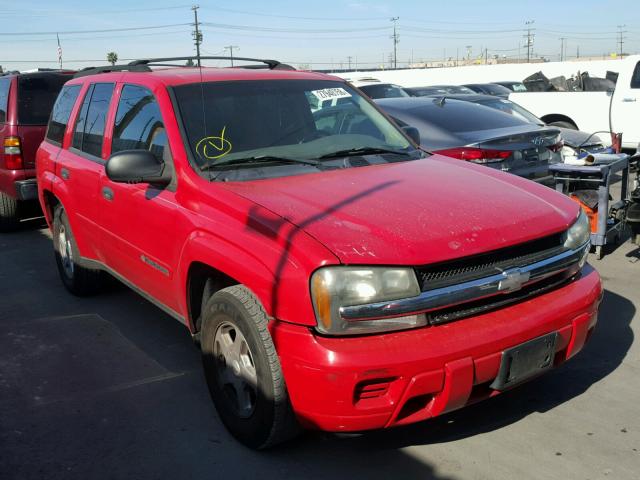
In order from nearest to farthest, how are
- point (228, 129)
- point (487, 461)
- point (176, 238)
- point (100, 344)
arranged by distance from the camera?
point (487, 461) < point (176, 238) < point (228, 129) < point (100, 344)

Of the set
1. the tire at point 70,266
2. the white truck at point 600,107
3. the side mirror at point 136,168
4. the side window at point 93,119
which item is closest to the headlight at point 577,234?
the side mirror at point 136,168

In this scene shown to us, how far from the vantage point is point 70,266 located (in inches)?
231

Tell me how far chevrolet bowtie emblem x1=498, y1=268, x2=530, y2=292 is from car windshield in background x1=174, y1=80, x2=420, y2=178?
1.36 meters

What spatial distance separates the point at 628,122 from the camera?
10.9 metres

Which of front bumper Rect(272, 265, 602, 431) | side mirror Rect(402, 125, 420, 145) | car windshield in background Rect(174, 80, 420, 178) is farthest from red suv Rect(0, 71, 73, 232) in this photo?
front bumper Rect(272, 265, 602, 431)

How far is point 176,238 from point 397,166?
1349 mm

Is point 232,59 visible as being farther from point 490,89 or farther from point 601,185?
point 490,89

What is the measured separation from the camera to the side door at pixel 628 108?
→ 10.7 m

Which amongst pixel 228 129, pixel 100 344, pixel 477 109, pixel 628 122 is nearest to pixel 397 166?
pixel 228 129

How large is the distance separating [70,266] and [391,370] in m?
3.99

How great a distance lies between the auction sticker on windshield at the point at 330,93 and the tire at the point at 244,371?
185 centimetres

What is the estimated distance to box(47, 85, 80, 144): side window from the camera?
5.61 meters

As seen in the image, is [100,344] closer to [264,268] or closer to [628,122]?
[264,268]

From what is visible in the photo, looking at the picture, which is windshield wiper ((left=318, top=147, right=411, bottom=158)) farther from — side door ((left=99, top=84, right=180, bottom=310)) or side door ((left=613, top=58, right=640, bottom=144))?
side door ((left=613, top=58, right=640, bottom=144))
